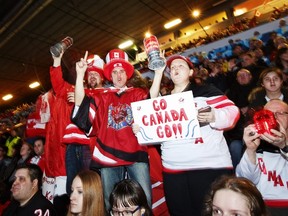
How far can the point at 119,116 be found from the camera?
2.91 metres

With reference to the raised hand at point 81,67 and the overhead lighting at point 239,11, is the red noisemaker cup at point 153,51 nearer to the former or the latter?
the raised hand at point 81,67

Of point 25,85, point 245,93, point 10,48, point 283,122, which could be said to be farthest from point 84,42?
point 283,122

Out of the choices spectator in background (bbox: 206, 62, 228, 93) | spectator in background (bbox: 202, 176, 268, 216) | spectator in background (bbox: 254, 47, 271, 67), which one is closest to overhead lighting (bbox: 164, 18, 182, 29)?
spectator in background (bbox: 206, 62, 228, 93)

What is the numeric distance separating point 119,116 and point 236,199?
1.55 metres

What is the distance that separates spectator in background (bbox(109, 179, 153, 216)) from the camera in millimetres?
2334

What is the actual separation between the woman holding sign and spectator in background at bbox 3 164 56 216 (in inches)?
61.5

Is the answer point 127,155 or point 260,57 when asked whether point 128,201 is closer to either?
point 127,155

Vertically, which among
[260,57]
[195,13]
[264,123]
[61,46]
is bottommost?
[264,123]

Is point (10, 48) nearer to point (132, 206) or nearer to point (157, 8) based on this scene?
point (157, 8)

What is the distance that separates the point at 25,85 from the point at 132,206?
55.4ft

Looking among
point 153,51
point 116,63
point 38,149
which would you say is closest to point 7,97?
point 38,149

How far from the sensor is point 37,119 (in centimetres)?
524

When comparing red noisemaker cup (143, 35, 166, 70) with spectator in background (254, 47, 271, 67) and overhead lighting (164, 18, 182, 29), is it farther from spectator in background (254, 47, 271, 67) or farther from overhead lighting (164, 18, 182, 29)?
overhead lighting (164, 18, 182, 29)

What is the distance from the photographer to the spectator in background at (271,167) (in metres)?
2.22
